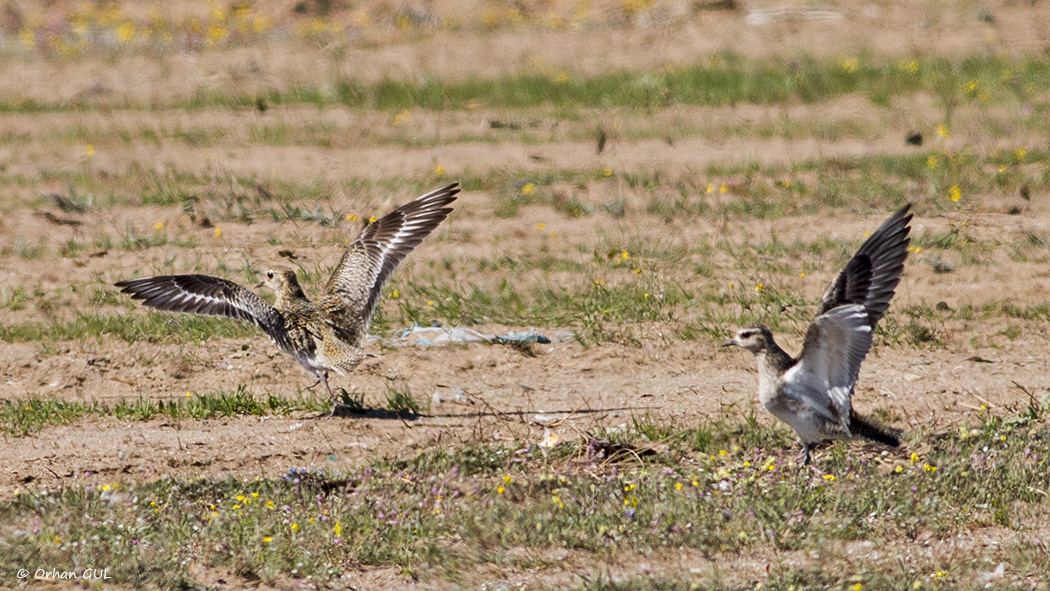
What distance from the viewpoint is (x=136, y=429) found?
7.87m

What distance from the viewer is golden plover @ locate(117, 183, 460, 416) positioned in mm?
7969

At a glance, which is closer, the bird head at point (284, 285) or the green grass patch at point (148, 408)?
the green grass patch at point (148, 408)

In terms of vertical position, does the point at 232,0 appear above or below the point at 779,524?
above

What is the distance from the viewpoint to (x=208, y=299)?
26.3 ft

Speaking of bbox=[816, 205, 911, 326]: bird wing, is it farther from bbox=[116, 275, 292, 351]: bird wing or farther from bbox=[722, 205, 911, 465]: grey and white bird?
bbox=[116, 275, 292, 351]: bird wing

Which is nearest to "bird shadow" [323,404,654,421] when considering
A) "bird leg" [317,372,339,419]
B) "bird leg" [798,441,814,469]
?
"bird leg" [317,372,339,419]

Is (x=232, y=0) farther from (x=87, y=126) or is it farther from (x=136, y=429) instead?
(x=136, y=429)

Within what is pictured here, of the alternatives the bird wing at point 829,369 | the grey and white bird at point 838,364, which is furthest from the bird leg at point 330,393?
the bird wing at point 829,369

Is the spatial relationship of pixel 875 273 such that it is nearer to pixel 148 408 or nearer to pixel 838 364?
pixel 838 364

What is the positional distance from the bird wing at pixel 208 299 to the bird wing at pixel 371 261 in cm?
41

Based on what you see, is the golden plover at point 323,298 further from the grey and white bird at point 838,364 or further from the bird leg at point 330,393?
the grey and white bird at point 838,364

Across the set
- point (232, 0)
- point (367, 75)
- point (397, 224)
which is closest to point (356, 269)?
point (397, 224)

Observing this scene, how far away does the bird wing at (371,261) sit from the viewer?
8383mm

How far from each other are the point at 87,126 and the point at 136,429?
27.8 ft
